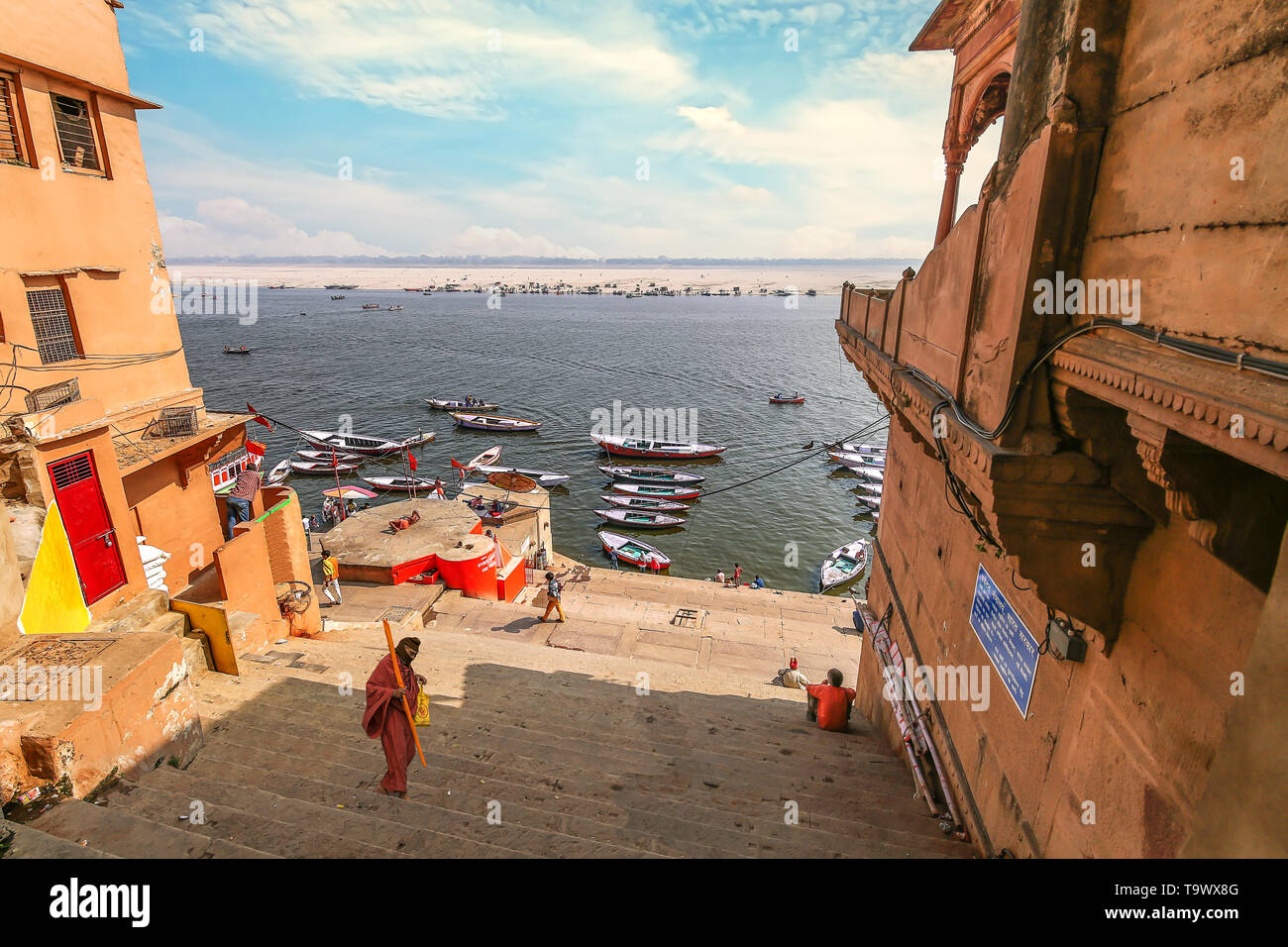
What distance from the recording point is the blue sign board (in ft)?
17.9

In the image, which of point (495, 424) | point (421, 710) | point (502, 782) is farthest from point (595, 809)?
point (495, 424)

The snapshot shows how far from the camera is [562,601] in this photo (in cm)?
2336

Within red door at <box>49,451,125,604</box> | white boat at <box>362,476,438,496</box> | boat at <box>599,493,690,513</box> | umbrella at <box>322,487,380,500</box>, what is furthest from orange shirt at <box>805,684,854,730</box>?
umbrella at <box>322,487,380,500</box>

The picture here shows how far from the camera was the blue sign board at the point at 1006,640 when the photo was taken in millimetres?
5469

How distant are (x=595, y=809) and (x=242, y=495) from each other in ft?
47.3

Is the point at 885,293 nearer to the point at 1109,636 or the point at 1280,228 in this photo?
the point at 1109,636

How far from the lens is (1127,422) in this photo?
3154 millimetres

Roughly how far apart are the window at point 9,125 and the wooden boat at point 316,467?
109 ft

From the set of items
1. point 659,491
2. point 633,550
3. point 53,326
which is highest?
point 53,326

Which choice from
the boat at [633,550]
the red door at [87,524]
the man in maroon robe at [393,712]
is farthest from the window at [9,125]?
the boat at [633,550]

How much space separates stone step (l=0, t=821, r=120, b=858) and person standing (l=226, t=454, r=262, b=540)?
13.6 meters

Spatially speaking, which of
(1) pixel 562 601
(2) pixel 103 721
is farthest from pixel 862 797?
(1) pixel 562 601

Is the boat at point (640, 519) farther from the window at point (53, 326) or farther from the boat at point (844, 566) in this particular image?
the window at point (53, 326)

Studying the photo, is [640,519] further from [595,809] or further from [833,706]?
[595,809]
